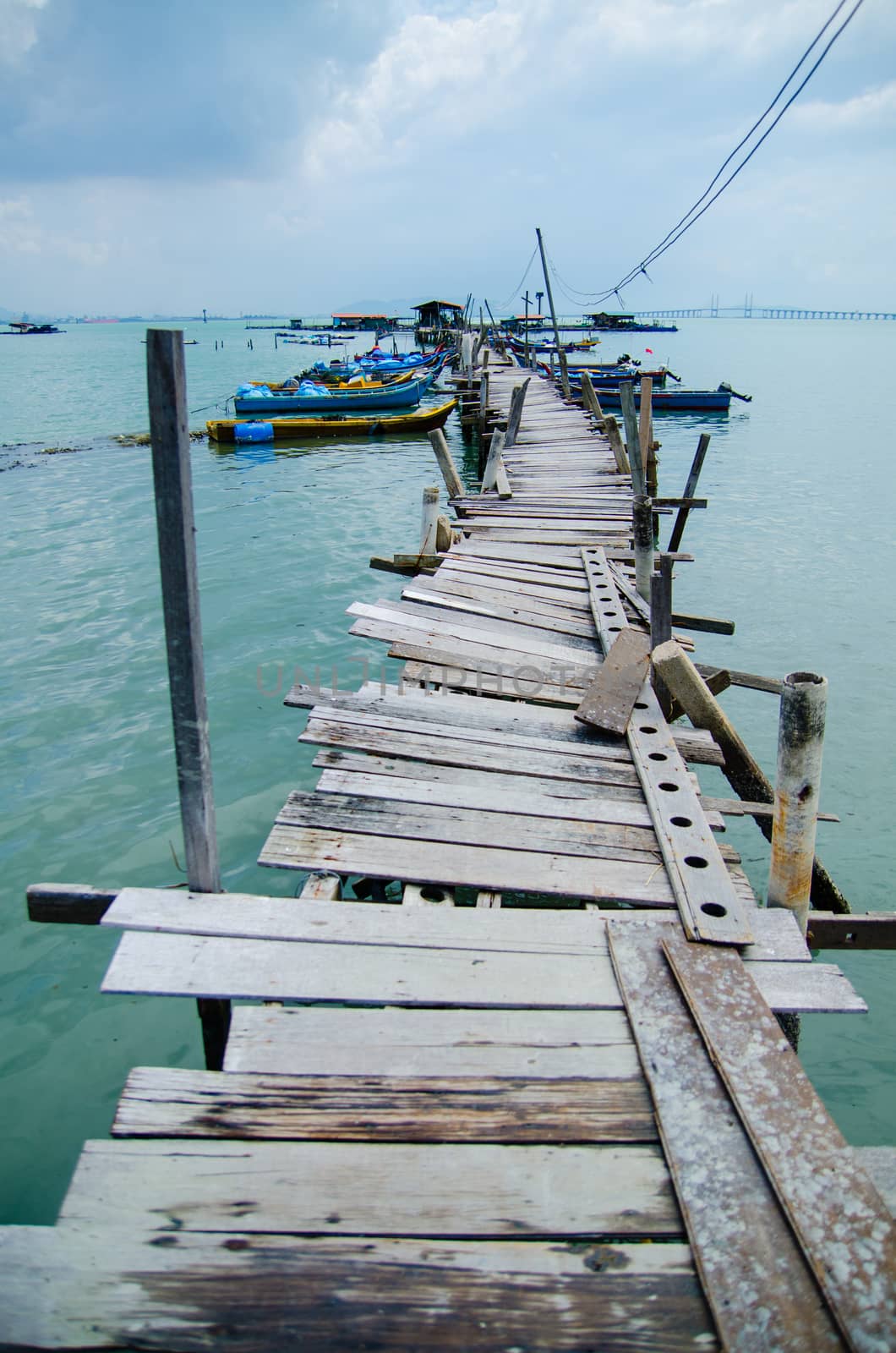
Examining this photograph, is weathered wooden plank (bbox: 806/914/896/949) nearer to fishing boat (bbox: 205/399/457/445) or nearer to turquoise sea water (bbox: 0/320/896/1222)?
turquoise sea water (bbox: 0/320/896/1222)

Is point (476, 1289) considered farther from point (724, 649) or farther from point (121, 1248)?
point (724, 649)

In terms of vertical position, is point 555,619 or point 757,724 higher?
point 555,619

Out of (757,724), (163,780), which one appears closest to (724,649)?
(757,724)

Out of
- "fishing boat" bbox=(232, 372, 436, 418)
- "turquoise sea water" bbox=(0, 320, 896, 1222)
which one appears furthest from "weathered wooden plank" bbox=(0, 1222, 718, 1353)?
"fishing boat" bbox=(232, 372, 436, 418)

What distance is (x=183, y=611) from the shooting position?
8.84ft

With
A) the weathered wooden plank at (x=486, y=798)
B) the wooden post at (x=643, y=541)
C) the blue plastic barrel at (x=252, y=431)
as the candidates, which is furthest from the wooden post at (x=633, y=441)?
the blue plastic barrel at (x=252, y=431)

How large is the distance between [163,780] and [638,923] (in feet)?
15.7

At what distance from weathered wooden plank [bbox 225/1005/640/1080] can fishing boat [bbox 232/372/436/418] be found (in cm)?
2774

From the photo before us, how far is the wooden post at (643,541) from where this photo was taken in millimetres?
7336

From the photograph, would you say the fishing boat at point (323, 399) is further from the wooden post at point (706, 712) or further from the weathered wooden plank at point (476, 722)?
the wooden post at point (706, 712)

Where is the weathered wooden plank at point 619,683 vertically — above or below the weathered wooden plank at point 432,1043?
above

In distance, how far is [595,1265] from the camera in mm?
1812

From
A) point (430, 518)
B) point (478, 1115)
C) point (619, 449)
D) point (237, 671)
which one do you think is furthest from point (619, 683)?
point (619, 449)

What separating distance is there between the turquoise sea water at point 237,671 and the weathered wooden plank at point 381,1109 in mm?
1802
